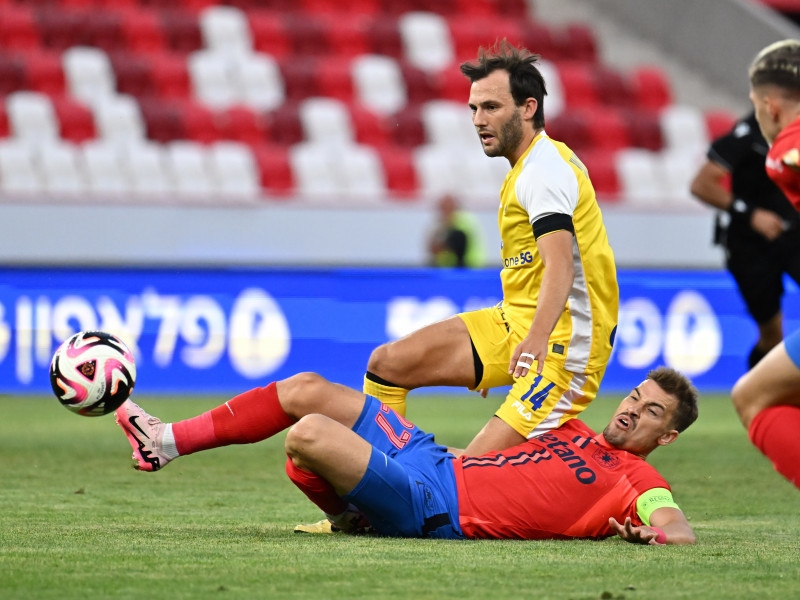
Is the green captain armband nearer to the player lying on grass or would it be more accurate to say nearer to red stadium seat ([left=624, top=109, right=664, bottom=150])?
the player lying on grass

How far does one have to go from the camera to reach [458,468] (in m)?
4.68

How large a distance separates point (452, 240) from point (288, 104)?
10.8ft

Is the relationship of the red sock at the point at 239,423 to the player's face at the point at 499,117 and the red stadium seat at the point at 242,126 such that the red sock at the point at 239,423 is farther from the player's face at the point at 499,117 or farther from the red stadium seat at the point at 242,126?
the red stadium seat at the point at 242,126

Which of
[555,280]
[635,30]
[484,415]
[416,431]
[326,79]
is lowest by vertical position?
[484,415]

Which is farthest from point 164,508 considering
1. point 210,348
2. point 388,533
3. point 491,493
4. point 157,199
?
point 157,199

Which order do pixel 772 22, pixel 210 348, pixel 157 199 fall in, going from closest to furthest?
pixel 210 348 → pixel 157 199 → pixel 772 22

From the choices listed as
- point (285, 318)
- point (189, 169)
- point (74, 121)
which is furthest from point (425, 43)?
point (285, 318)

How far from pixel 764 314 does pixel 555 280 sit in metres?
3.13

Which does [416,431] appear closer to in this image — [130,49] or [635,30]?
[130,49]

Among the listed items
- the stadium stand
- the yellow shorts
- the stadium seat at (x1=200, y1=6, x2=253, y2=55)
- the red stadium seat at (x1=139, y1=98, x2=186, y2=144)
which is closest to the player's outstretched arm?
the yellow shorts

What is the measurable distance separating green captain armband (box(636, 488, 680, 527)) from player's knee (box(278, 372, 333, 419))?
1.18m

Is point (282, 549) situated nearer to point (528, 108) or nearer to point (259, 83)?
point (528, 108)

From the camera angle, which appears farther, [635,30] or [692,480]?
[635,30]

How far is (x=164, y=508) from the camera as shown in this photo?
18.2 ft
